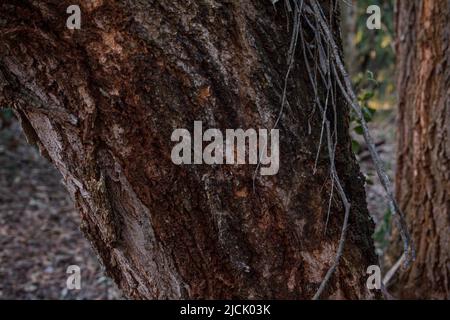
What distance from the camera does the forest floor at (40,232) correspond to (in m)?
3.75

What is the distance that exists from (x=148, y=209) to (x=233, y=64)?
0.42 m

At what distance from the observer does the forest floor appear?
3.75 meters

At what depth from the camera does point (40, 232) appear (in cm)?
452

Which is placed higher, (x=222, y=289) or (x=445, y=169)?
(x=445, y=169)

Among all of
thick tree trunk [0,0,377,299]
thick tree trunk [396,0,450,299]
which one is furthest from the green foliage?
thick tree trunk [0,0,377,299]

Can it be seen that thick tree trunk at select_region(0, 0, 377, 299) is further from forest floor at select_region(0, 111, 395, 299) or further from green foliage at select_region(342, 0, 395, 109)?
green foliage at select_region(342, 0, 395, 109)

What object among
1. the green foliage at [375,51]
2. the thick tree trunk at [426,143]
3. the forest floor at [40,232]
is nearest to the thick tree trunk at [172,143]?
the thick tree trunk at [426,143]

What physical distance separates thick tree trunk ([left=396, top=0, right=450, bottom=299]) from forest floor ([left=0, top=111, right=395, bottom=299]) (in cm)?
83

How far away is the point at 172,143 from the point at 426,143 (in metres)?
1.73

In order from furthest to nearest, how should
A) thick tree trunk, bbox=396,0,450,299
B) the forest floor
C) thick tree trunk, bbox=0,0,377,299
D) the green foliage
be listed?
the green foliage → the forest floor → thick tree trunk, bbox=396,0,450,299 → thick tree trunk, bbox=0,0,377,299

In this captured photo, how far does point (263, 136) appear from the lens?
1370 mm

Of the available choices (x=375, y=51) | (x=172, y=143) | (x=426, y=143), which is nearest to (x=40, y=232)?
(x=426, y=143)
